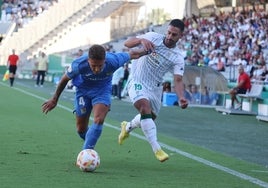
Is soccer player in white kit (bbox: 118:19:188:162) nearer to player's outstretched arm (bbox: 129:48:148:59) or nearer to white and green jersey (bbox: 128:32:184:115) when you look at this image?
white and green jersey (bbox: 128:32:184:115)

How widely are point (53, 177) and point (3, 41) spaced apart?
53.0 m

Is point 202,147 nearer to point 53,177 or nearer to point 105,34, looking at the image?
point 53,177

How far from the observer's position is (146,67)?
12797mm

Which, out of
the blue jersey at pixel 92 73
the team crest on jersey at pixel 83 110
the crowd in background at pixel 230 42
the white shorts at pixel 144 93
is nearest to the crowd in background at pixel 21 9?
the crowd in background at pixel 230 42

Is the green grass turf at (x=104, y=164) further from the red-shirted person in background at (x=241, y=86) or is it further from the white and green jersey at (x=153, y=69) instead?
the red-shirted person in background at (x=241, y=86)

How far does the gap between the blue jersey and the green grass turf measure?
1062 mm

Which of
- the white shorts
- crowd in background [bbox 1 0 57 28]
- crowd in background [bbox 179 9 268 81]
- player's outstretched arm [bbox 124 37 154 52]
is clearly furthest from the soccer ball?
crowd in background [bbox 1 0 57 28]

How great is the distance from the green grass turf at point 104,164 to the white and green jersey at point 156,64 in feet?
3.82

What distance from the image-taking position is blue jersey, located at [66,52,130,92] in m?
11.1

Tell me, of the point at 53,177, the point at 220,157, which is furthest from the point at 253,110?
the point at 53,177

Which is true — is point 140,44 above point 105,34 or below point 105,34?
above

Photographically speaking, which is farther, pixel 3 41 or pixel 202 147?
pixel 3 41

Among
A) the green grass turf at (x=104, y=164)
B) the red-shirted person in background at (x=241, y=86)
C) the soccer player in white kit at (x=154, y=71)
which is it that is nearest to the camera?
the green grass turf at (x=104, y=164)

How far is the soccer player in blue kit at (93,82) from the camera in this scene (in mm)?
10836
